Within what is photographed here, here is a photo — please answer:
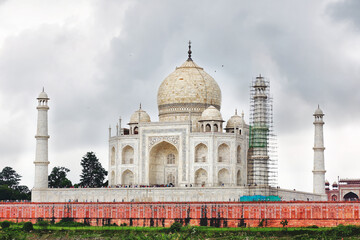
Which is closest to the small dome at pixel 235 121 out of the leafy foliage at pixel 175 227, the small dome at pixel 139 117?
the small dome at pixel 139 117

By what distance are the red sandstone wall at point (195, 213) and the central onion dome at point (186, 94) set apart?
745 cm

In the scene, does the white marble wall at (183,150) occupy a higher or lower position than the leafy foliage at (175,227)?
higher

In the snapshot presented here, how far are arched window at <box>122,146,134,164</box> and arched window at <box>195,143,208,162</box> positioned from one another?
3.28 meters

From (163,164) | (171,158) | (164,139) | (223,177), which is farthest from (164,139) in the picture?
(223,177)

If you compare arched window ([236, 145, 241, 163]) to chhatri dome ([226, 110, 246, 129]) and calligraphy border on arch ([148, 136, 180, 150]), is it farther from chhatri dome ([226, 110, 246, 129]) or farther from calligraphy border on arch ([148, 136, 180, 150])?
calligraphy border on arch ([148, 136, 180, 150])

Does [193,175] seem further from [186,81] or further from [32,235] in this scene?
[32,235]

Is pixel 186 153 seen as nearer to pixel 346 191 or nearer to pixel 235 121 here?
pixel 235 121

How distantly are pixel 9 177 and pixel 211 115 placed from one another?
1655 cm

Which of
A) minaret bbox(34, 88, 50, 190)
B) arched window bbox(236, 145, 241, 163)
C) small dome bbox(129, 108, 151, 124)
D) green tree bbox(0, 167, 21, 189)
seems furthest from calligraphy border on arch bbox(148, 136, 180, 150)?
green tree bbox(0, 167, 21, 189)

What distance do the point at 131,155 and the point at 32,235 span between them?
29.8ft

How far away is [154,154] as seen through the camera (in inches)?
1740

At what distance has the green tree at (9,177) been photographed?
53.9 metres

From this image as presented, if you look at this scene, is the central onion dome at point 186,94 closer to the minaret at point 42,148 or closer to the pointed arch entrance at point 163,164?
the pointed arch entrance at point 163,164

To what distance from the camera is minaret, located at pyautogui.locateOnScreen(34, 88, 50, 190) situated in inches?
1668
